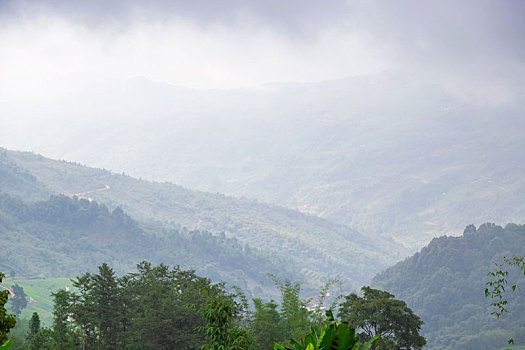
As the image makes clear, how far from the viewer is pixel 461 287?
390 ft

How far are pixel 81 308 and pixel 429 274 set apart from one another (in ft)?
346

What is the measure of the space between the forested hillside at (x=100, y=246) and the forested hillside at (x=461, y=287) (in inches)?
1710

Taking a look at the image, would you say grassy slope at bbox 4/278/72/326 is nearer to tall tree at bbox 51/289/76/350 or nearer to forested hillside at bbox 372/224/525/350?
tall tree at bbox 51/289/76/350

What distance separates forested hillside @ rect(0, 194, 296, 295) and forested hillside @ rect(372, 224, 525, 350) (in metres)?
43.4

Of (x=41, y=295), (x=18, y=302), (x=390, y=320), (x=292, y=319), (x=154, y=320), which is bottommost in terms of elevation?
(x=18, y=302)

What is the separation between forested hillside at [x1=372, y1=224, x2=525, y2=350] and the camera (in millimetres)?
96500

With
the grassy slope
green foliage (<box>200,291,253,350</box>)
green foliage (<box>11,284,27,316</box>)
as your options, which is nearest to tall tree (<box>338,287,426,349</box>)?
green foliage (<box>200,291,253,350</box>)

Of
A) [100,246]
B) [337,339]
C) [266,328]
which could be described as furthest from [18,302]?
[337,339]

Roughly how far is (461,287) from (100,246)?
88.6m

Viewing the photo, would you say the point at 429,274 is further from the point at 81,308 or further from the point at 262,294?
the point at 81,308

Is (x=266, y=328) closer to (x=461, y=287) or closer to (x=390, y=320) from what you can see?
(x=390, y=320)

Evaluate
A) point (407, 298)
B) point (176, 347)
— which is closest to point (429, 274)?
point (407, 298)

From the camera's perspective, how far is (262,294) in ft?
524

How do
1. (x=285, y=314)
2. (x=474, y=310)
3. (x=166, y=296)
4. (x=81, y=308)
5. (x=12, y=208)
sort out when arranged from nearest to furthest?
(x=81, y=308) → (x=166, y=296) → (x=285, y=314) → (x=474, y=310) → (x=12, y=208)
